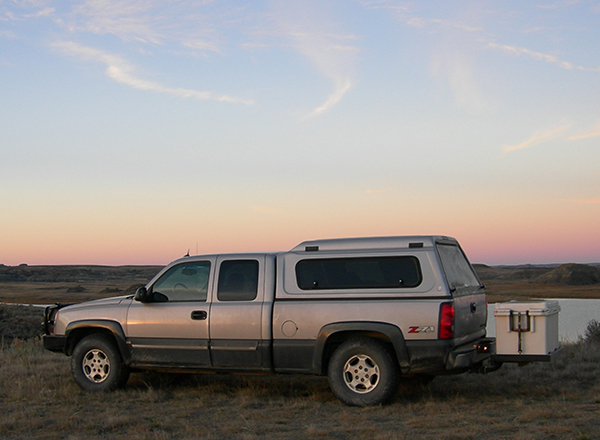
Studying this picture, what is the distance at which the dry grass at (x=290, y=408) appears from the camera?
6809mm

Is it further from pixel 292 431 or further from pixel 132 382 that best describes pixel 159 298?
pixel 292 431

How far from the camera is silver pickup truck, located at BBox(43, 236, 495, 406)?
7812 mm

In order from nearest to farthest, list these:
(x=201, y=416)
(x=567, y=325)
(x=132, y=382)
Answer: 1. (x=201, y=416)
2. (x=132, y=382)
3. (x=567, y=325)

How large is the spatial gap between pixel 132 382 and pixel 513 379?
557cm

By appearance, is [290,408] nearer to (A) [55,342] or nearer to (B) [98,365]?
(B) [98,365]

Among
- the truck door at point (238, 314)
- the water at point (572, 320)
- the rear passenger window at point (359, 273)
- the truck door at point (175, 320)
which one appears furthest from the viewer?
the water at point (572, 320)

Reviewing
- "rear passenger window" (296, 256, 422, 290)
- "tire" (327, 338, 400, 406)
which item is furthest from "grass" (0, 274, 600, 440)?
"rear passenger window" (296, 256, 422, 290)

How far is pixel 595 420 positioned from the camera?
712 cm

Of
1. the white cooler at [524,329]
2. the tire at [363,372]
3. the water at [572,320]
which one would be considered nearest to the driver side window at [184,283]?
the tire at [363,372]

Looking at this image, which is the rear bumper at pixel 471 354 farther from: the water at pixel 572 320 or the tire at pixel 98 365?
the water at pixel 572 320

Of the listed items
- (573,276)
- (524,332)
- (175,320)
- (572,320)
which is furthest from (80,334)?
(573,276)

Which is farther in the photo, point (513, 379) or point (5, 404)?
point (513, 379)

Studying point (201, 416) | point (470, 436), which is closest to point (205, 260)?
point (201, 416)

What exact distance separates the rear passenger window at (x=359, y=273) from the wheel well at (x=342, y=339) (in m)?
0.55
